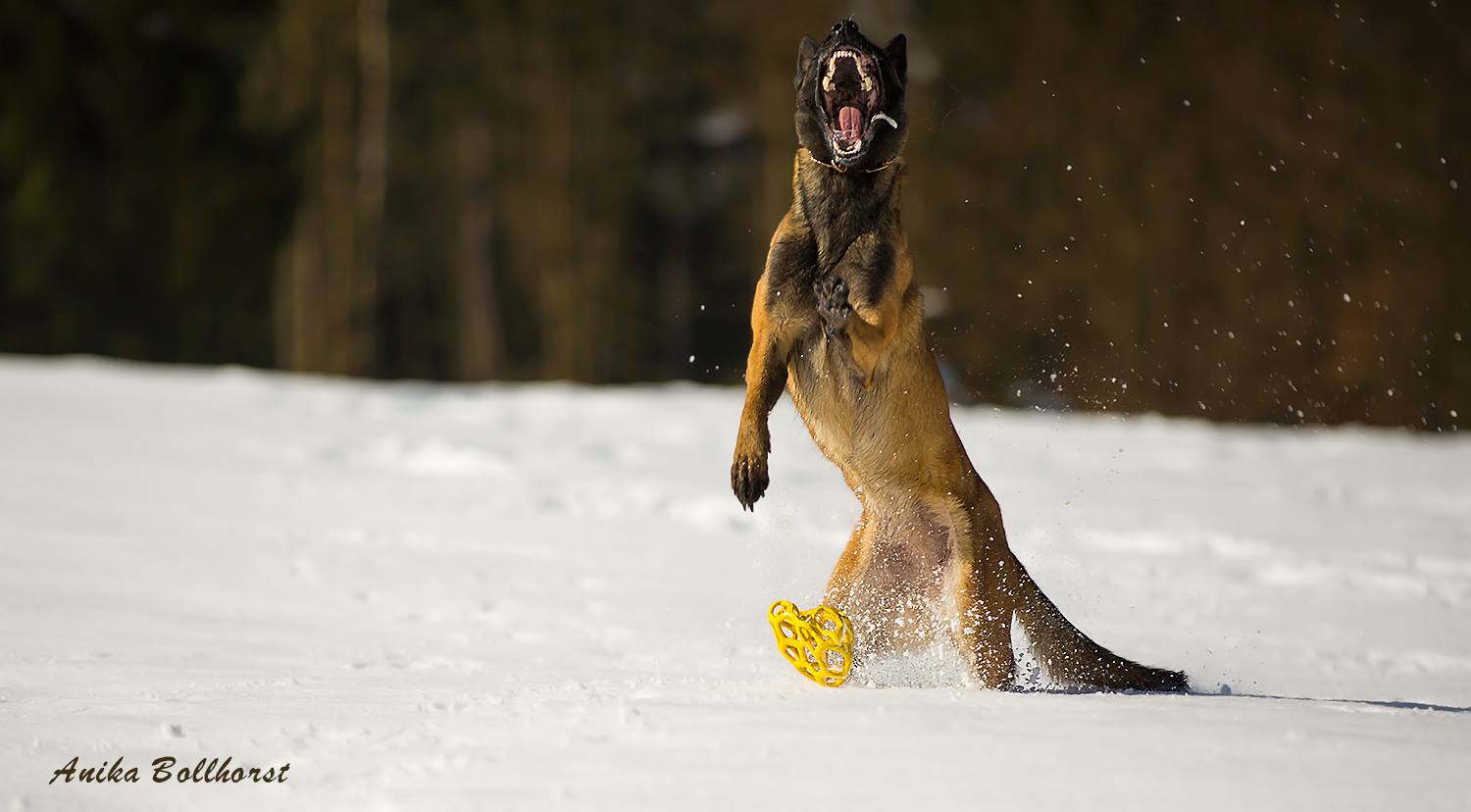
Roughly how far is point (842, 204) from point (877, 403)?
0.59 metres

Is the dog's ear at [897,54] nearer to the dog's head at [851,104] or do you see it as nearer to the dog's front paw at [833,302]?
the dog's head at [851,104]

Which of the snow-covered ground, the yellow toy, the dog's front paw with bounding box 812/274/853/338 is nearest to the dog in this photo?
the dog's front paw with bounding box 812/274/853/338

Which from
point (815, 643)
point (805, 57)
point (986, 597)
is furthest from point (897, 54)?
point (815, 643)

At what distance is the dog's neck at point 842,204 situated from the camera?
14.4 ft

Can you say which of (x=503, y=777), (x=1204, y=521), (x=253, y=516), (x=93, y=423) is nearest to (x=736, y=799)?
(x=503, y=777)

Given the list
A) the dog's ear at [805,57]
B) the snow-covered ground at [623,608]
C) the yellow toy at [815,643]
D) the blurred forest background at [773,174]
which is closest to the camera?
the snow-covered ground at [623,608]

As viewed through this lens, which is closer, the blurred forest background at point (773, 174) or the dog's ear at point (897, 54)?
the dog's ear at point (897, 54)

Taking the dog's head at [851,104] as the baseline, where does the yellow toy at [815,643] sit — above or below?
below

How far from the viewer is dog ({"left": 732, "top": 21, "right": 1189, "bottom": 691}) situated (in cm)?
430

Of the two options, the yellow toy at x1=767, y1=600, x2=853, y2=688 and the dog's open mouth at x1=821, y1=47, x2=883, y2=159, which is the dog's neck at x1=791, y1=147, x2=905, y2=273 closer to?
the dog's open mouth at x1=821, y1=47, x2=883, y2=159

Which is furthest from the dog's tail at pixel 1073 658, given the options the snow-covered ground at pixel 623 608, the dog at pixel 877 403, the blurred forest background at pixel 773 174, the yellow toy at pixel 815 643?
the blurred forest background at pixel 773 174

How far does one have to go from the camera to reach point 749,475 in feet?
14.0

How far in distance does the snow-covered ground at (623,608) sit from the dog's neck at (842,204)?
127 cm

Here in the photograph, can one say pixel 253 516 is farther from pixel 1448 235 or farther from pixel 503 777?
pixel 1448 235
